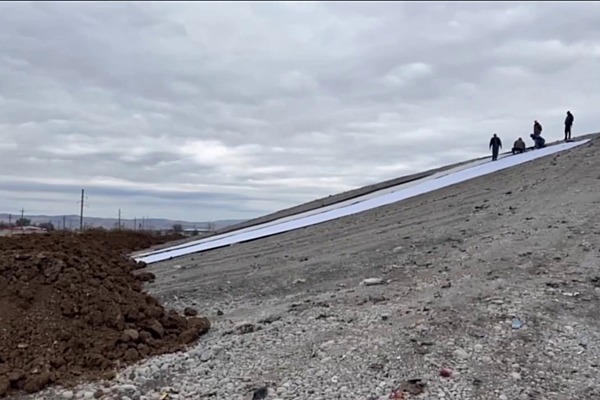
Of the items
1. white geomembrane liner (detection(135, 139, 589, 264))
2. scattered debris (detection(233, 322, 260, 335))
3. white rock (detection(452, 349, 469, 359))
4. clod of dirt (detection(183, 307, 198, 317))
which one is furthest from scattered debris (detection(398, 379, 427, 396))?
white geomembrane liner (detection(135, 139, 589, 264))

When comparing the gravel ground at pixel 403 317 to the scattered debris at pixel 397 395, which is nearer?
the scattered debris at pixel 397 395

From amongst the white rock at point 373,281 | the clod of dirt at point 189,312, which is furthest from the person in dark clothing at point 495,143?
the clod of dirt at point 189,312

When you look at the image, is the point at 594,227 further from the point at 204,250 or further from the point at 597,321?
the point at 204,250

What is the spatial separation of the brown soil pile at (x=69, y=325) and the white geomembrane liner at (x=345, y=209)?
7065mm

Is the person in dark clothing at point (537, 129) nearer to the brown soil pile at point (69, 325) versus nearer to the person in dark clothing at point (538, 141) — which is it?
the person in dark clothing at point (538, 141)

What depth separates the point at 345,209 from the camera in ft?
58.2

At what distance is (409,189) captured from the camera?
63.9ft

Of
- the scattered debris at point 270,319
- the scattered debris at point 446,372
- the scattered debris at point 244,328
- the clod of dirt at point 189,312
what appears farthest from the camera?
the clod of dirt at point 189,312

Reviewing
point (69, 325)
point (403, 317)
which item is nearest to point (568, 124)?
point (403, 317)

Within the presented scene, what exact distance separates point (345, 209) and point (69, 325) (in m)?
12.8

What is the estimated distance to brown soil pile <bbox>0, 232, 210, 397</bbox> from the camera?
4.89 metres

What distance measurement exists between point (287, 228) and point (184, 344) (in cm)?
1030

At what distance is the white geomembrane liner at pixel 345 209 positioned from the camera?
15352 millimetres

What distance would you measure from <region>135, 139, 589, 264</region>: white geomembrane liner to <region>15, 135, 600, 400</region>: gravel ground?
12.7 feet
